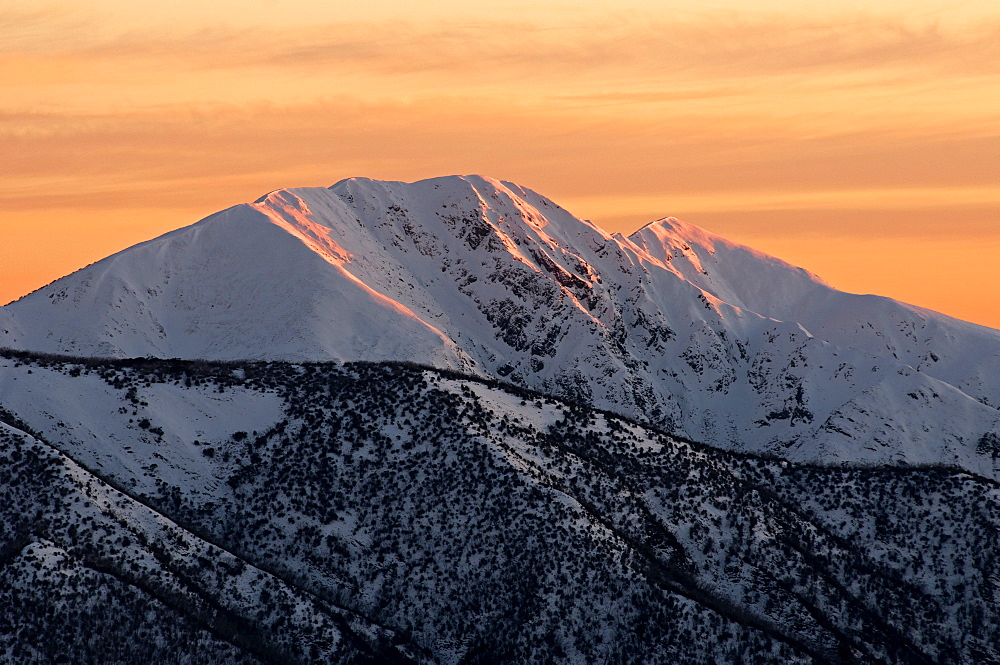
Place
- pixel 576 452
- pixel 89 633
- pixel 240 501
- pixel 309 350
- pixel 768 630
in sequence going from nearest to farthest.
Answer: pixel 89 633 → pixel 768 630 → pixel 240 501 → pixel 576 452 → pixel 309 350

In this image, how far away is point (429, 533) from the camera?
115m

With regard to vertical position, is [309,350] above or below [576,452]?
below

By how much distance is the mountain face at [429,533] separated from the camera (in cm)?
10031

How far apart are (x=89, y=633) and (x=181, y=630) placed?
5869mm

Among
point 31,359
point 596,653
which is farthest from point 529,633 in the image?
point 31,359

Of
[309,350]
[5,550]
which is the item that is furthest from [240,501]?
[309,350]

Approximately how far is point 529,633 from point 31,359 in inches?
2171

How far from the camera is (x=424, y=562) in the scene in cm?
11219

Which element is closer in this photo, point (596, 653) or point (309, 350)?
point (596, 653)

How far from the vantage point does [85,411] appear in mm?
Result: 122250

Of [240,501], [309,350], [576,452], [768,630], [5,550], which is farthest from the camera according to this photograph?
[309,350]

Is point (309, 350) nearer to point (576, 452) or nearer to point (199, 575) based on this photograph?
point (576, 452)

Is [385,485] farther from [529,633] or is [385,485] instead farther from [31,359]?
[31,359]

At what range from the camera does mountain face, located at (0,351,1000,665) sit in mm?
100312
